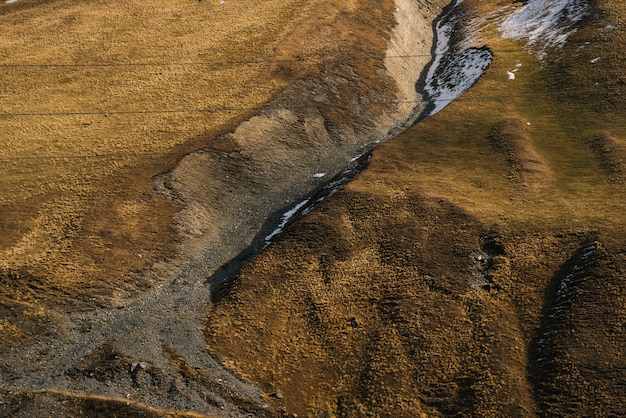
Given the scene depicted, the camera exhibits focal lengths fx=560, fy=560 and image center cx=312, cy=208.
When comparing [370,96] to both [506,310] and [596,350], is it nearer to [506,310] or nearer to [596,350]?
[506,310]

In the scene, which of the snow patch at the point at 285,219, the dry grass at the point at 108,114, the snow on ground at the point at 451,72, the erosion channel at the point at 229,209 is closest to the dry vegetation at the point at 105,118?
the dry grass at the point at 108,114

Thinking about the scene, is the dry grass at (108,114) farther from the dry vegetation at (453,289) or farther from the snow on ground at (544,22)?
the snow on ground at (544,22)

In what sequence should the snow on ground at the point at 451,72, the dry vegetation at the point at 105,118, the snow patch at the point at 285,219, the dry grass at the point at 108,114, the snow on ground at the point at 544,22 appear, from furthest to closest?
the snow on ground at the point at 544,22, the snow on ground at the point at 451,72, the snow patch at the point at 285,219, the dry grass at the point at 108,114, the dry vegetation at the point at 105,118

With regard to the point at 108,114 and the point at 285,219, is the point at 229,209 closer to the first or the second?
the point at 285,219

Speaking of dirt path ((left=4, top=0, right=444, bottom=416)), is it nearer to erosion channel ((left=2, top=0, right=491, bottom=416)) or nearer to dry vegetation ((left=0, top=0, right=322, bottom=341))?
erosion channel ((left=2, top=0, right=491, bottom=416))

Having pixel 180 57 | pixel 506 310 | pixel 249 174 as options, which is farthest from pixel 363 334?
pixel 180 57

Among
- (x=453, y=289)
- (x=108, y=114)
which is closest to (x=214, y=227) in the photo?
(x=453, y=289)

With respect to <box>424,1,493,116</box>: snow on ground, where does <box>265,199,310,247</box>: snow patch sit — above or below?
above

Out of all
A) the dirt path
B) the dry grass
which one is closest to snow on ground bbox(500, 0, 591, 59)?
the dirt path
